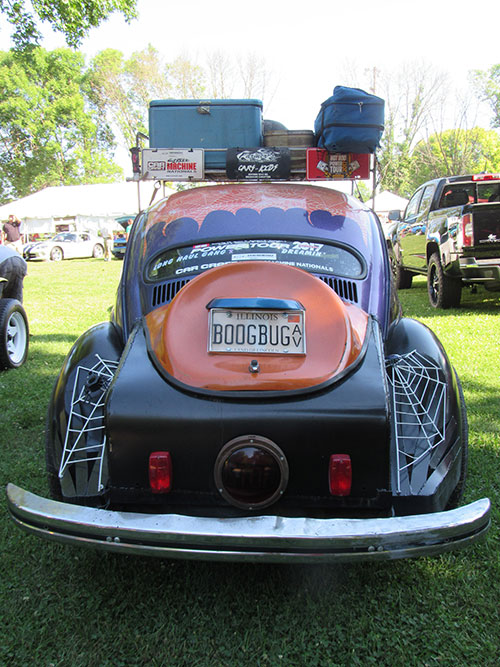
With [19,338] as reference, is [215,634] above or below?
below

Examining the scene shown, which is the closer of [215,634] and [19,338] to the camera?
[215,634]

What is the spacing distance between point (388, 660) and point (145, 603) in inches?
37.0

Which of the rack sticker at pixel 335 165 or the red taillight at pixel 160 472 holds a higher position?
the rack sticker at pixel 335 165

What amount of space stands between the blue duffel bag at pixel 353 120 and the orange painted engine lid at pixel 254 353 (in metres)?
3.02

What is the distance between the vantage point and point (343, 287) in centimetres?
284

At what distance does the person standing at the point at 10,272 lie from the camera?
5.95 meters

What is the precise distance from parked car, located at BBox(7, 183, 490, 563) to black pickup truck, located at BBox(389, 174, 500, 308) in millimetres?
5981

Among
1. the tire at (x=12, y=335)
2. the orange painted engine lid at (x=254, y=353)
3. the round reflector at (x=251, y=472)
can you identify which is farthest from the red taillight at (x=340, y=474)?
the tire at (x=12, y=335)

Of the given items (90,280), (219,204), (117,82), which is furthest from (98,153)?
(219,204)

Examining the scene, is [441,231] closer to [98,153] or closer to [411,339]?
[411,339]

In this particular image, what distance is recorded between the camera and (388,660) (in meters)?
1.84

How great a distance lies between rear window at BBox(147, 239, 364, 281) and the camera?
115 inches

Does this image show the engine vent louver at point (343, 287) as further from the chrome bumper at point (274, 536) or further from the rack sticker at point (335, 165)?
the rack sticker at point (335, 165)

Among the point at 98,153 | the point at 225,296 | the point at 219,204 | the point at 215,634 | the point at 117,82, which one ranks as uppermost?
the point at 117,82
